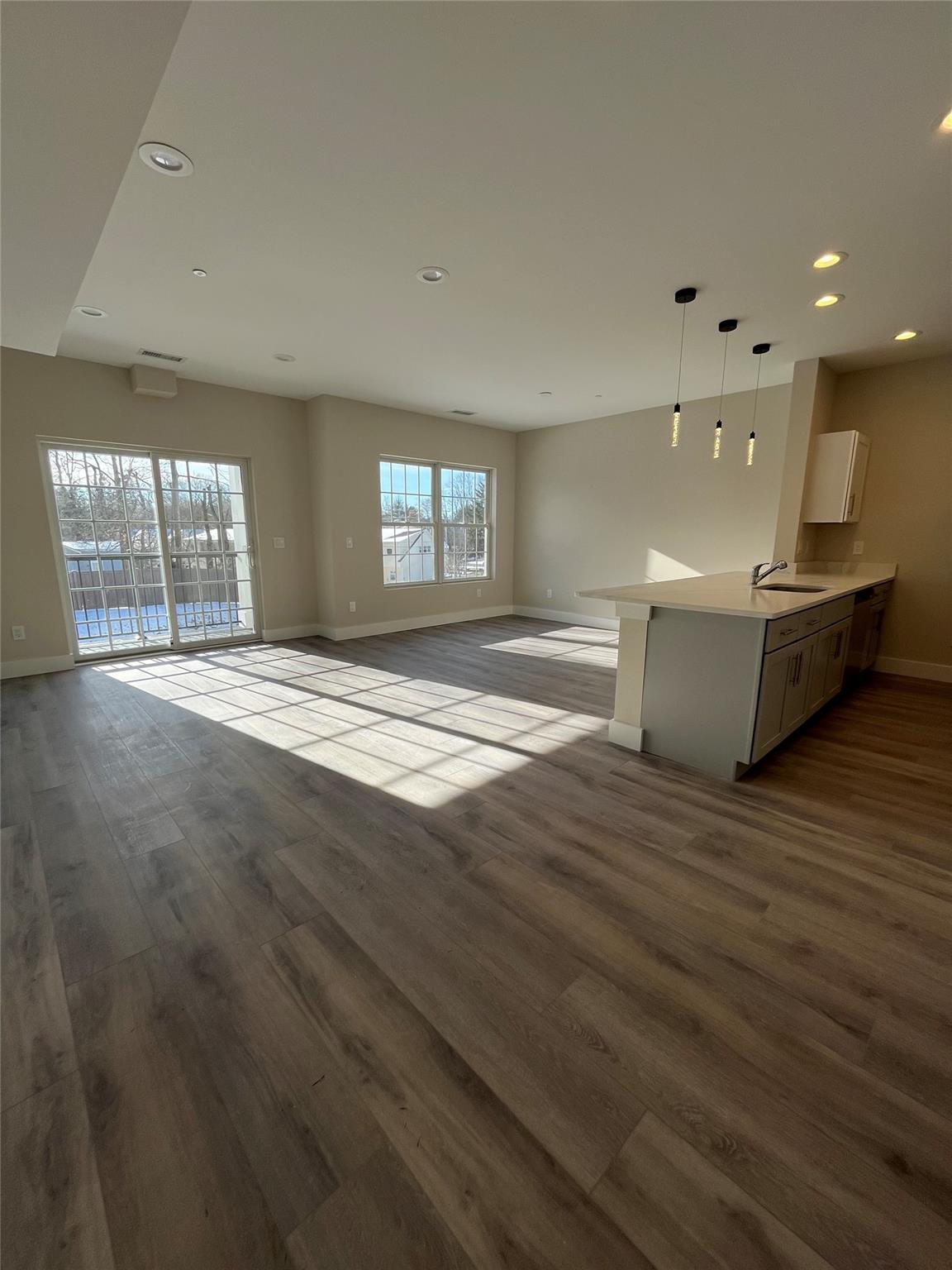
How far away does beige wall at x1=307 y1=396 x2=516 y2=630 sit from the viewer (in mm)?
5977

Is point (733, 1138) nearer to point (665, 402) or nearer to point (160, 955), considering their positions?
point (160, 955)

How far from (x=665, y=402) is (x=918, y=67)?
14.8ft

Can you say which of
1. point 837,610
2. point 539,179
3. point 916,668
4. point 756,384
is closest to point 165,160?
point 539,179

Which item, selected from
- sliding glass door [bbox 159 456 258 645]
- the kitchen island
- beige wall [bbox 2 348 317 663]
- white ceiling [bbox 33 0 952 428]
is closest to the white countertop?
the kitchen island

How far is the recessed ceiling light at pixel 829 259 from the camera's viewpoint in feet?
9.19

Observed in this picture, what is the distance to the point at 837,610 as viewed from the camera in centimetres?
357

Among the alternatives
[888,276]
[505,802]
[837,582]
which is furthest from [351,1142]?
[888,276]

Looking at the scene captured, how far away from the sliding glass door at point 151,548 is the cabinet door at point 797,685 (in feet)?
18.4

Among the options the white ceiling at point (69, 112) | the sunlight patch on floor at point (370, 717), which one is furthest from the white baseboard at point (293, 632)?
the white ceiling at point (69, 112)

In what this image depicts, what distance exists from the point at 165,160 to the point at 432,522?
5125 mm

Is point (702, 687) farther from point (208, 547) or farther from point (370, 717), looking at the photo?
point (208, 547)

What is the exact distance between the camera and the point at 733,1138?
1.11m

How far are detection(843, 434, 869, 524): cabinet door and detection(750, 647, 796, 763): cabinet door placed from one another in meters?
2.64

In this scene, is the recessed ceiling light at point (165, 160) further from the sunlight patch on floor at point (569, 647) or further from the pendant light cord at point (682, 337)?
the sunlight patch on floor at point (569, 647)
